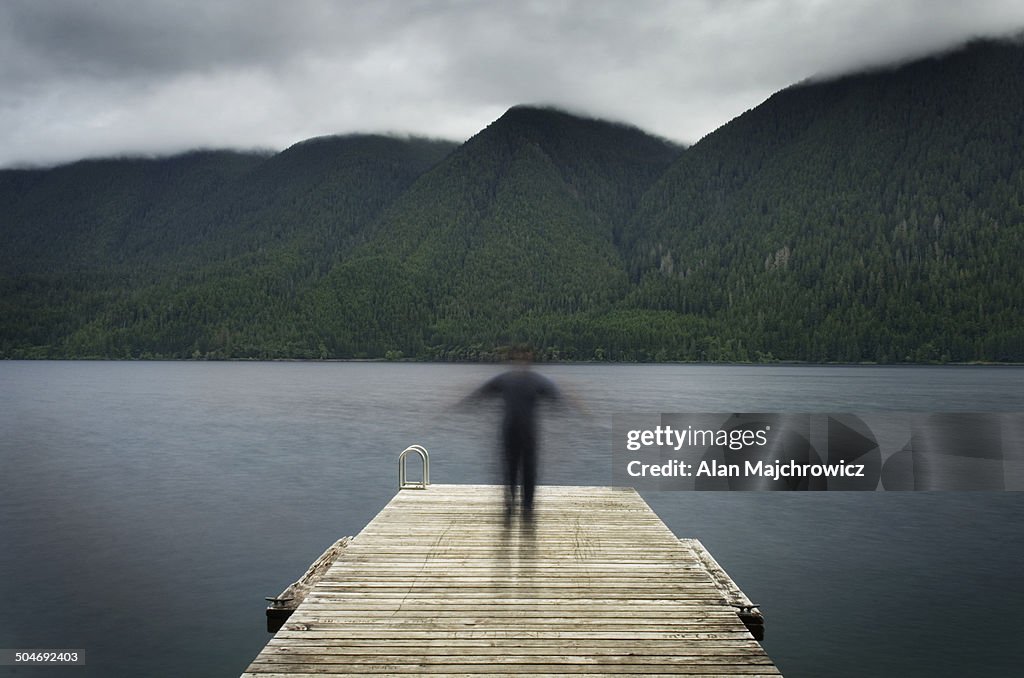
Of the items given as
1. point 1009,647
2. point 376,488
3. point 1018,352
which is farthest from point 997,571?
point 1018,352

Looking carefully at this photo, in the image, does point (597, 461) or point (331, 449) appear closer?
point (597, 461)

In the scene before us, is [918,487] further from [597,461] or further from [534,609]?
[534,609]

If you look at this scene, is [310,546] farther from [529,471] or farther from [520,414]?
[520,414]

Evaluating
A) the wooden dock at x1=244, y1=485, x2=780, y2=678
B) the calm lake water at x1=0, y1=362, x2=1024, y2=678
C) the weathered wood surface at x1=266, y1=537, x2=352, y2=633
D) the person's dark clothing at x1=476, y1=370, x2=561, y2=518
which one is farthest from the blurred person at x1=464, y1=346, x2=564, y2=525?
the weathered wood surface at x1=266, y1=537, x2=352, y2=633

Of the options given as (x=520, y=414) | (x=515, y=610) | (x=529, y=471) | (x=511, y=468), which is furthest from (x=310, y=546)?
(x=515, y=610)

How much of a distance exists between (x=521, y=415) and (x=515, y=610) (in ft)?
9.12

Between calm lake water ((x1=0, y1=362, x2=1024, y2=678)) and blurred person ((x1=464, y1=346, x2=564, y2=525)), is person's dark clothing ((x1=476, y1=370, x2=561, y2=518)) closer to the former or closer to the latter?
blurred person ((x1=464, y1=346, x2=564, y2=525))

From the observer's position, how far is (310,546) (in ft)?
67.2

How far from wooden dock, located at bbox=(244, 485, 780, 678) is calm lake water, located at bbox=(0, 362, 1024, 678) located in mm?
2253

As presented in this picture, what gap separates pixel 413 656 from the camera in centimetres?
764

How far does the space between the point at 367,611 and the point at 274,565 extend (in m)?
10.6

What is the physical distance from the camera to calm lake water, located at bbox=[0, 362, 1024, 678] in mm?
13195

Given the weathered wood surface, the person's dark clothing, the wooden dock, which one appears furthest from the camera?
the weathered wood surface

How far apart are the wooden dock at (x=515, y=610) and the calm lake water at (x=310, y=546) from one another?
7.39 ft
